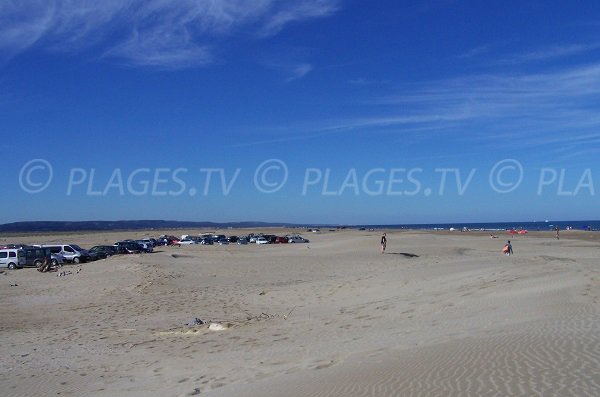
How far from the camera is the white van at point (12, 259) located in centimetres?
4159

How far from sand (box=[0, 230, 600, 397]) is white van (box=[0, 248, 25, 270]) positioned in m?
18.9

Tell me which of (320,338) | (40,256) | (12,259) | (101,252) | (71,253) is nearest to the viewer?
(320,338)

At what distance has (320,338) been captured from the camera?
1293 cm

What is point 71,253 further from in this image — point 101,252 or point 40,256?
point 101,252

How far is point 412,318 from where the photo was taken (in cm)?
1414

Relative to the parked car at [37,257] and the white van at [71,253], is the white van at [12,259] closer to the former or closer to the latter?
the parked car at [37,257]

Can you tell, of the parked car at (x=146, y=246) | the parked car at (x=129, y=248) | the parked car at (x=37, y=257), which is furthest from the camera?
the parked car at (x=146, y=246)

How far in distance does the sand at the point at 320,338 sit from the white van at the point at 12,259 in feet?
61.9

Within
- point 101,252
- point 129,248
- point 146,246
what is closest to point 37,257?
point 101,252

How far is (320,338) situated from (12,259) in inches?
1408

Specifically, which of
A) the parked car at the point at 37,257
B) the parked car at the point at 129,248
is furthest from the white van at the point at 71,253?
the parked car at the point at 129,248

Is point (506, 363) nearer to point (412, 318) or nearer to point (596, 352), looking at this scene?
point (596, 352)

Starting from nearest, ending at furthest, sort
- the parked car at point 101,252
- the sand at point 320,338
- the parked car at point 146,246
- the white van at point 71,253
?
1. the sand at point 320,338
2. the white van at point 71,253
3. the parked car at point 101,252
4. the parked car at point 146,246

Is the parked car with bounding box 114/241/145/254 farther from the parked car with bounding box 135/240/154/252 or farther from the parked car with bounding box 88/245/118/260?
the parked car with bounding box 88/245/118/260
